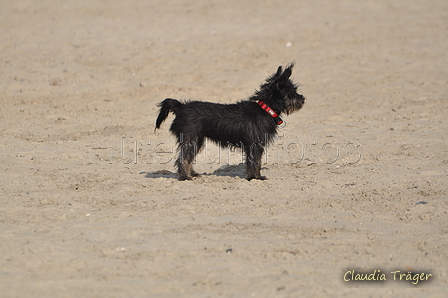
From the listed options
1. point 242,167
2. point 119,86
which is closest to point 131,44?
point 119,86

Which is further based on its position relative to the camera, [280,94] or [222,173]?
[222,173]

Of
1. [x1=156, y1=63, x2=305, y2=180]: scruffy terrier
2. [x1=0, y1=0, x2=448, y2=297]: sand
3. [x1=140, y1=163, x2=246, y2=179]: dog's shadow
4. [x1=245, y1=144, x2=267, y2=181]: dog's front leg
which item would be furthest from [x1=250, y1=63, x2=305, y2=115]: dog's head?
[x1=140, y1=163, x2=246, y2=179]: dog's shadow

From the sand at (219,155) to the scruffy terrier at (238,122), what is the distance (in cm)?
40

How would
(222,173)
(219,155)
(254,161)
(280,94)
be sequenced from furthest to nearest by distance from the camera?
(219,155)
(222,173)
(280,94)
(254,161)

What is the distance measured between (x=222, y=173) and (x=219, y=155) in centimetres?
94

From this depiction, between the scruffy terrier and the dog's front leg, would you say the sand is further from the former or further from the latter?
the scruffy terrier

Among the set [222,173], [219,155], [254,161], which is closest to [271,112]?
[254,161]

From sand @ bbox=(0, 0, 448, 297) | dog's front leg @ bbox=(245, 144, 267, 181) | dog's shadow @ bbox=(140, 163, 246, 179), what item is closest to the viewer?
sand @ bbox=(0, 0, 448, 297)

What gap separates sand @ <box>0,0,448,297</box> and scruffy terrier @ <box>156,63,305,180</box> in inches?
15.8

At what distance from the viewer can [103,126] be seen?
1095 centimetres

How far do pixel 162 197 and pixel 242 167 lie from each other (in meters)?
2.17

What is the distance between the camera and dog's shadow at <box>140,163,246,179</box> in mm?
8141

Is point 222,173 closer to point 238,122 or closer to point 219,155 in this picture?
point 219,155

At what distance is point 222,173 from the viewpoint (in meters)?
8.44
